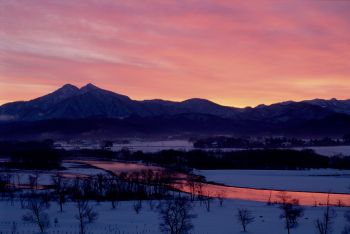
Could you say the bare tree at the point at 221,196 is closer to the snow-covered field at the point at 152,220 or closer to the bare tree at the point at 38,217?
the snow-covered field at the point at 152,220

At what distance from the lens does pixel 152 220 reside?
4109 centimetres

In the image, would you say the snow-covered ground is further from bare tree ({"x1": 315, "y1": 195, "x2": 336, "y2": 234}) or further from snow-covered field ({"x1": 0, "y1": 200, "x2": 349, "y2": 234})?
bare tree ({"x1": 315, "y1": 195, "x2": 336, "y2": 234})

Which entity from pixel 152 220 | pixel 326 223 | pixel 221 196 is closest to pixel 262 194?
pixel 221 196

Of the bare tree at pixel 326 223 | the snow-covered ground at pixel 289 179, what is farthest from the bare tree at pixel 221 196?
the bare tree at pixel 326 223

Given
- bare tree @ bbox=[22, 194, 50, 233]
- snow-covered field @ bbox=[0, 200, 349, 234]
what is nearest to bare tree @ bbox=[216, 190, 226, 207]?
snow-covered field @ bbox=[0, 200, 349, 234]

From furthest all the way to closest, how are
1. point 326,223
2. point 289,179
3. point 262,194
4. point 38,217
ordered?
1. point 289,179
2. point 262,194
3. point 38,217
4. point 326,223

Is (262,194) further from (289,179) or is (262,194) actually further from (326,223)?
(326,223)

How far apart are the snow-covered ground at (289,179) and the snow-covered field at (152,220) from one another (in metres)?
13.6

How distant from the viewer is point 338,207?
149 ft

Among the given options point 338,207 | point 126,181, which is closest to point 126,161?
point 126,181

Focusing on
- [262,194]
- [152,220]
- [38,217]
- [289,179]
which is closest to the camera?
[38,217]

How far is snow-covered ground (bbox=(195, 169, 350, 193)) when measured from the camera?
198 ft

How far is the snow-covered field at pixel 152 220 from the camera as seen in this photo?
36.8m

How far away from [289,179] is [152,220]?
3396 cm
